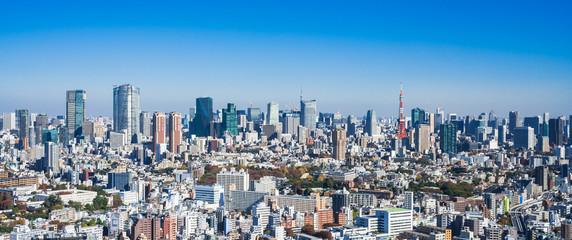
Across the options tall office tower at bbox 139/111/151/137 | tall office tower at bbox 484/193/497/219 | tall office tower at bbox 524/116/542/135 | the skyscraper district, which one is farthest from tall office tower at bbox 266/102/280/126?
tall office tower at bbox 484/193/497/219

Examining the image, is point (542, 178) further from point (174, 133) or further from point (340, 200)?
point (174, 133)

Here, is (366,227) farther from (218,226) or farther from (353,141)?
(353,141)

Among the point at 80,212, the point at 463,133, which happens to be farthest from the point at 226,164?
the point at 463,133

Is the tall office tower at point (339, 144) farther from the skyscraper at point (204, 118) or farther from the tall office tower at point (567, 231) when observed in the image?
the tall office tower at point (567, 231)

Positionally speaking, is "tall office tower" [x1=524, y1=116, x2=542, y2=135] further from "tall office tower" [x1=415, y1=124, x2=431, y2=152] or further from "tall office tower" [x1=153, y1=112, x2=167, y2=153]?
"tall office tower" [x1=153, y1=112, x2=167, y2=153]

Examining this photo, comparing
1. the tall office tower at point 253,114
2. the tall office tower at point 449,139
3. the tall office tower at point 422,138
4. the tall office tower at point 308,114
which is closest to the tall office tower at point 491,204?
the tall office tower at point 449,139

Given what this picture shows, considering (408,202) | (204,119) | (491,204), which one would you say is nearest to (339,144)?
(204,119)
